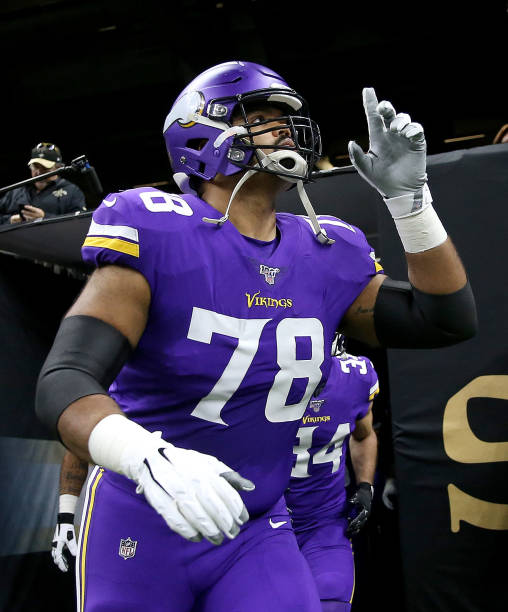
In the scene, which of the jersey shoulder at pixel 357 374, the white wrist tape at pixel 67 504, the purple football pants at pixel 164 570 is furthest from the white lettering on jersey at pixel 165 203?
the white wrist tape at pixel 67 504

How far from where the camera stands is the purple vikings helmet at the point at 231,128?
6.05 ft

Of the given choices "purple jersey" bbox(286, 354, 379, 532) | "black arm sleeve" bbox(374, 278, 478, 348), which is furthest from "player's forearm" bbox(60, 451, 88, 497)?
"black arm sleeve" bbox(374, 278, 478, 348)

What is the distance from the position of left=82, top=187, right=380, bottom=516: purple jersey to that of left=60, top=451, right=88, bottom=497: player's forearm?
181cm

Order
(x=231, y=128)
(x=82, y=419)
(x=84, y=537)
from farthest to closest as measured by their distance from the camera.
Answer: (x=231, y=128), (x=84, y=537), (x=82, y=419)

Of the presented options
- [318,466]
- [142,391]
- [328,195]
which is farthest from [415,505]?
[142,391]

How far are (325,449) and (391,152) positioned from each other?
1.95m

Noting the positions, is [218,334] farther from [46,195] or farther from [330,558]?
[46,195]

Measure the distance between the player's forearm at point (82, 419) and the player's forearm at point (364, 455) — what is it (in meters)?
2.73

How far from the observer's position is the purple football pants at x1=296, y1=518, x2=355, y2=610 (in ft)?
9.37

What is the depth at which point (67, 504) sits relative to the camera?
327cm

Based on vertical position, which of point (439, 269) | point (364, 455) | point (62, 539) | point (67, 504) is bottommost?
point (364, 455)

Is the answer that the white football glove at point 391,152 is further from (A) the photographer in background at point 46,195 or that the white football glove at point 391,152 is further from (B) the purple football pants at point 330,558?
(A) the photographer in background at point 46,195

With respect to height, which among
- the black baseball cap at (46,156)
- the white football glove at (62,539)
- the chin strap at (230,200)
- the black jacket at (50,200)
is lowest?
the white football glove at (62,539)

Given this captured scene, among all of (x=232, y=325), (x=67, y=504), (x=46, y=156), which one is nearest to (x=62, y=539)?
(x=67, y=504)
